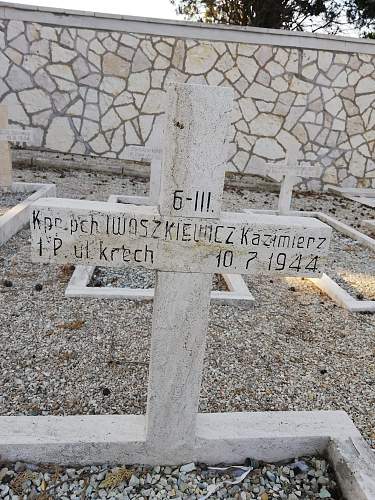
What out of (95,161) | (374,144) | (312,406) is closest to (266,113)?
(374,144)

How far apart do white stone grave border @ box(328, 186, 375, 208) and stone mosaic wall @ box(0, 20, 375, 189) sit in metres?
0.71

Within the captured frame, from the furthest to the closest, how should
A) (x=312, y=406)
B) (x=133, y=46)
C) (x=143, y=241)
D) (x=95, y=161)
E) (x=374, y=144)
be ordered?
(x=374, y=144) → (x=95, y=161) → (x=133, y=46) → (x=312, y=406) → (x=143, y=241)

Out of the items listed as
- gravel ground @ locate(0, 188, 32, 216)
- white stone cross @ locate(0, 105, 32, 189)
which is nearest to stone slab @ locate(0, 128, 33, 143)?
white stone cross @ locate(0, 105, 32, 189)

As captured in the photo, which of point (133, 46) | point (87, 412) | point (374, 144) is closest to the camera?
point (87, 412)

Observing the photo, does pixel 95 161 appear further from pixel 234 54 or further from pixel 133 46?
pixel 234 54

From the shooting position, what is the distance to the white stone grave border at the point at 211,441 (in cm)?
169

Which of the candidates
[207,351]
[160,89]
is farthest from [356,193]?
[207,351]

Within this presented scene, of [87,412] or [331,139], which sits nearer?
[87,412]

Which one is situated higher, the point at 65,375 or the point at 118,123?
the point at 118,123

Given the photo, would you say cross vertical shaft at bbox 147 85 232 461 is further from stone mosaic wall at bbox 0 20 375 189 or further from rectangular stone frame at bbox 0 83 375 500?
stone mosaic wall at bbox 0 20 375 189

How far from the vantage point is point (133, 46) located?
27.7 feet

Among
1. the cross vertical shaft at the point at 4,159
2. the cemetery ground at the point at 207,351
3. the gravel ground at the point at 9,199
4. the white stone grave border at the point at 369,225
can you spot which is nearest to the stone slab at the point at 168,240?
the cemetery ground at the point at 207,351

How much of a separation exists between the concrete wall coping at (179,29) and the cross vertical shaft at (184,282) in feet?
26.1

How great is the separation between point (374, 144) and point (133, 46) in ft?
18.5
